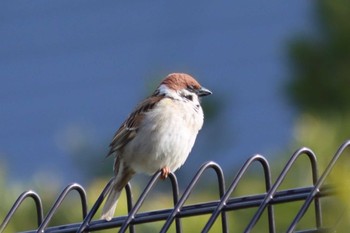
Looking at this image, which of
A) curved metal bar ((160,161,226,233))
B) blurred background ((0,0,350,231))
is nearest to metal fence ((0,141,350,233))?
curved metal bar ((160,161,226,233))

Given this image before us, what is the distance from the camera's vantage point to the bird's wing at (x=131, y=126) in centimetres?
524

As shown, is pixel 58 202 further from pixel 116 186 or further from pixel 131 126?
pixel 131 126

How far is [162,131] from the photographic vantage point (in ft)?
17.1

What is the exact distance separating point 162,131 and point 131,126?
0.21 meters

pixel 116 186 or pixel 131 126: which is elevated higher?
pixel 131 126

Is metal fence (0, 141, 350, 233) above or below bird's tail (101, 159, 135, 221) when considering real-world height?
above

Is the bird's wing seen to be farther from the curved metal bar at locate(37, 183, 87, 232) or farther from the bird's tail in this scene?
the curved metal bar at locate(37, 183, 87, 232)

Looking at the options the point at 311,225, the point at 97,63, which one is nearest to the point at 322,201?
the point at 311,225

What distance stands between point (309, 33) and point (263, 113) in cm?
643

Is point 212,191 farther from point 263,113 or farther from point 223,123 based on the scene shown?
point 263,113

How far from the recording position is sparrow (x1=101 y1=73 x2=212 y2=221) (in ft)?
16.6

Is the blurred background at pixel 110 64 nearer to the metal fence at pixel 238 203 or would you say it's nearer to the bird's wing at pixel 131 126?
the bird's wing at pixel 131 126

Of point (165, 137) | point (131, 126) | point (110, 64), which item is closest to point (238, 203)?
point (165, 137)

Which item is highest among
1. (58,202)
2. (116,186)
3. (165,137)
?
(58,202)
